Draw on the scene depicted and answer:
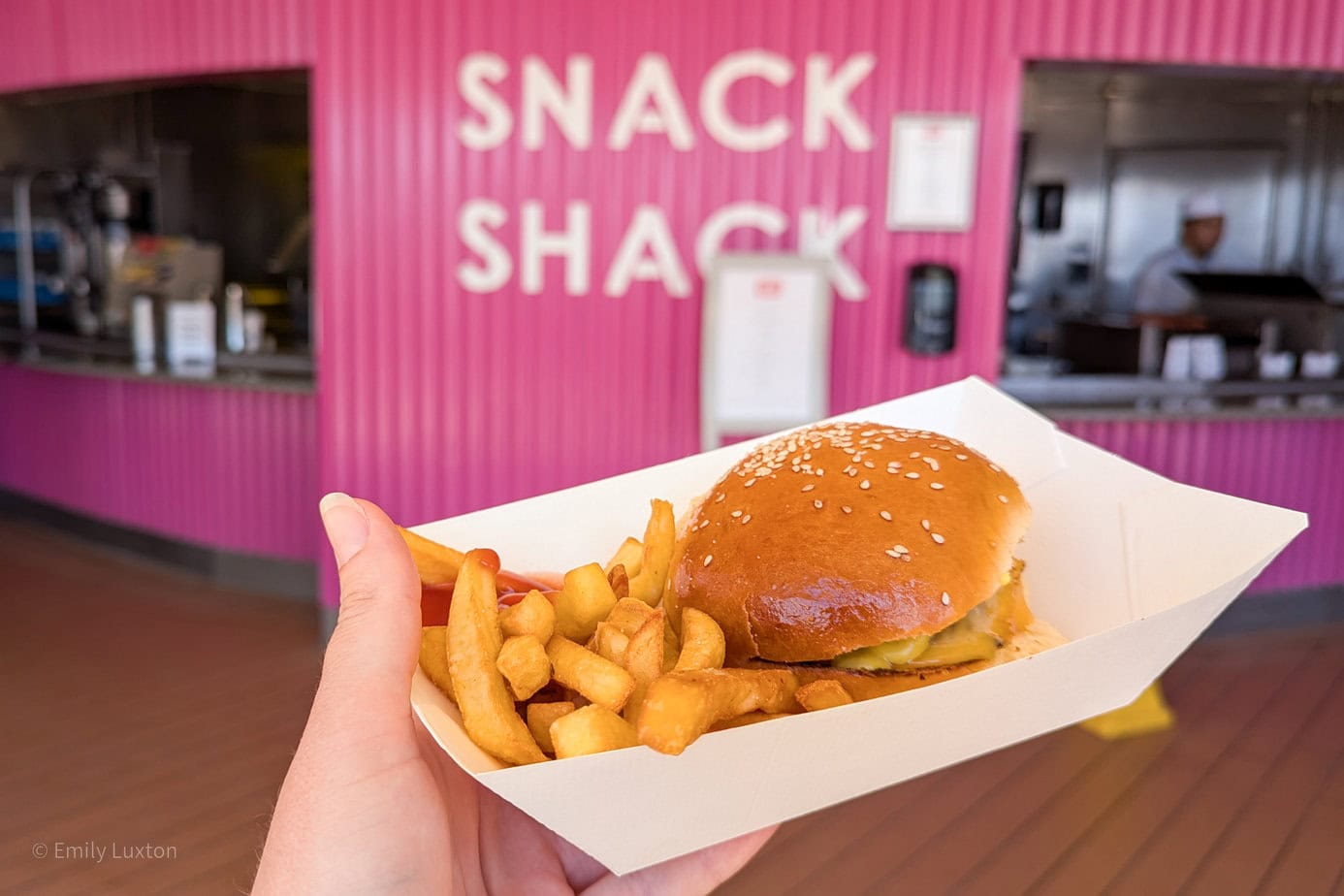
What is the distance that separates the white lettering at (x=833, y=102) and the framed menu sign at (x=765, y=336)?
52 centimetres

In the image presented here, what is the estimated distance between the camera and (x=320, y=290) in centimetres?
443

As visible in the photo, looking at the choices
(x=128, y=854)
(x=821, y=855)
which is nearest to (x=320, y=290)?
(x=128, y=854)

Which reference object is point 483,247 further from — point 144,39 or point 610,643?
point 610,643

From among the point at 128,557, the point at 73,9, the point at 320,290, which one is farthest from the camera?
the point at 128,557

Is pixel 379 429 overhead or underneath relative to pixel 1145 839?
overhead

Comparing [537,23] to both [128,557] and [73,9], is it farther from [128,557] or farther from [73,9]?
[128,557]

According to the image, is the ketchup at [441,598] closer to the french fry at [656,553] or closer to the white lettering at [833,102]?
the french fry at [656,553]

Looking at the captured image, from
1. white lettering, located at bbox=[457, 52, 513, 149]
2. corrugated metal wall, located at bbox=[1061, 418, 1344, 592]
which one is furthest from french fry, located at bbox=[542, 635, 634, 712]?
corrugated metal wall, located at bbox=[1061, 418, 1344, 592]

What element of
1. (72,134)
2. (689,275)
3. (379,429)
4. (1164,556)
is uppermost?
(72,134)

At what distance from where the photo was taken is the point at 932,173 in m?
4.20

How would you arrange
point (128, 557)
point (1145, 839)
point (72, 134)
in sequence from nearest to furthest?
point (1145, 839), point (128, 557), point (72, 134)

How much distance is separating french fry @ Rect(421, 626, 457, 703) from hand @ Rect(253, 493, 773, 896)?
9 cm

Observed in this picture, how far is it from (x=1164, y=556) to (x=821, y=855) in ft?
5.86

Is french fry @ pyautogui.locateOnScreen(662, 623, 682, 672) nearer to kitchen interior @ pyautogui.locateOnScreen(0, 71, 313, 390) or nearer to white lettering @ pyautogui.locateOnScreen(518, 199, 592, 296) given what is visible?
white lettering @ pyautogui.locateOnScreen(518, 199, 592, 296)
